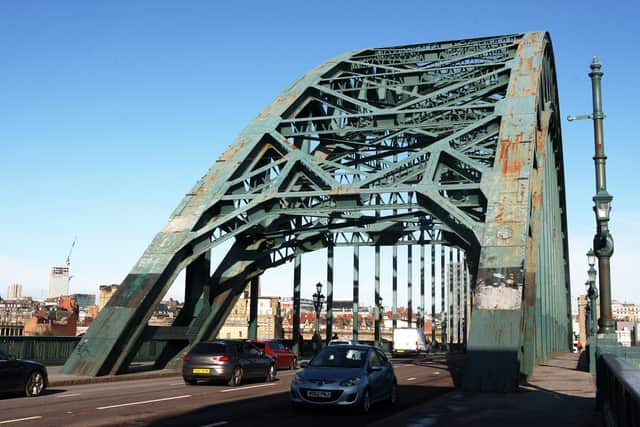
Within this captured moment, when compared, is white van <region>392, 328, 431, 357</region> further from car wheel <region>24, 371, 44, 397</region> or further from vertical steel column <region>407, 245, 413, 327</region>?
car wheel <region>24, 371, 44, 397</region>

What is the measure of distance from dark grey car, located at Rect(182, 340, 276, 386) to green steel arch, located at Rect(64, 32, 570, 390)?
3212mm

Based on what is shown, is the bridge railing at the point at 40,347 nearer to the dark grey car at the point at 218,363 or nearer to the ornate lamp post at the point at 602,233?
the dark grey car at the point at 218,363

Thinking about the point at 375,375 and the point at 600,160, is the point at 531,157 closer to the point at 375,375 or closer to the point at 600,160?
the point at 600,160

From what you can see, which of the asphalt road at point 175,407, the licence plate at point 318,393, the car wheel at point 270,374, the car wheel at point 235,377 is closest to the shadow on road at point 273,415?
Answer: the asphalt road at point 175,407

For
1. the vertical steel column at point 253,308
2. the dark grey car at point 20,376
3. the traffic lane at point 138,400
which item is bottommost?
the traffic lane at point 138,400

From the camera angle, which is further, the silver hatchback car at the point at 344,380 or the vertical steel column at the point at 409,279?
the vertical steel column at the point at 409,279

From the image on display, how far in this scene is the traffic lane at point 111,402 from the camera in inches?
551

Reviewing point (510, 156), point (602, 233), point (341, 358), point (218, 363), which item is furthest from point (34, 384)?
point (510, 156)

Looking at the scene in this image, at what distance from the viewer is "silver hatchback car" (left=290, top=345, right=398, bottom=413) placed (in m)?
15.4

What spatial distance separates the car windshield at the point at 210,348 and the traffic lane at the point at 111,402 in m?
1.03

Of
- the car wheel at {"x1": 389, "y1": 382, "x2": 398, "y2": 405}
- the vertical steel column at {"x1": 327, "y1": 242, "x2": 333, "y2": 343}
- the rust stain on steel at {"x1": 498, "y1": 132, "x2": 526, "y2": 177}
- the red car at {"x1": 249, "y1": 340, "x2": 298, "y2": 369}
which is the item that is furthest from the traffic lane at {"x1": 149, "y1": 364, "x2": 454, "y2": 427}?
the vertical steel column at {"x1": 327, "y1": 242, "x2": 333, "y2": 343}

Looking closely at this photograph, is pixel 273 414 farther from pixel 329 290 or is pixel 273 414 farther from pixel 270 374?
pixel 329 290

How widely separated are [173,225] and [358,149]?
9.84 meters

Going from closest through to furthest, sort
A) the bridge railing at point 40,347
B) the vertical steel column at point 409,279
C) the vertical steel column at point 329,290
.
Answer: the bridge railing at point 40,347, the vertical steel column at point 329,290, the vertical steel column at point 409,279
